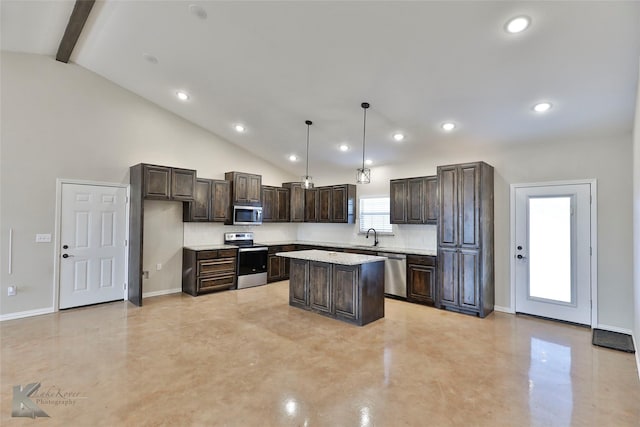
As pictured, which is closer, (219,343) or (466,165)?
(219,343)

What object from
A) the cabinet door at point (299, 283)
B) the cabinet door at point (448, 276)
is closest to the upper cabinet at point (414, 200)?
the cabinet door at point (448, 276)

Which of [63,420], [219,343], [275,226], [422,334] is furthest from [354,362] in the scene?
[275,226]

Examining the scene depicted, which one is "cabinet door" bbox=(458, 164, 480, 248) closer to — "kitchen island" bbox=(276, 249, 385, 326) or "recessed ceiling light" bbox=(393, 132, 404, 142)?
"recessed ceiling light" bbox=(393, 132, 404, 142)

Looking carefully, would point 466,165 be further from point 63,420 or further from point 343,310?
point 63,420

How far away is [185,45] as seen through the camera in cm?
385

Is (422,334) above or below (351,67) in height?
below

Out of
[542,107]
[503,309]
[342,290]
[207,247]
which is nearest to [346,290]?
[342,290]

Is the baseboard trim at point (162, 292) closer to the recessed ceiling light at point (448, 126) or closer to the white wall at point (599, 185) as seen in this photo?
the recessed ceiling light at point (448, 126)

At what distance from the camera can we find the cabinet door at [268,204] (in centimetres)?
715

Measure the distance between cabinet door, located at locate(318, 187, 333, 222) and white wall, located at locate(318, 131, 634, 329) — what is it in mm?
2916

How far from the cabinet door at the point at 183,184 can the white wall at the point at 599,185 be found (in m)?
4.71

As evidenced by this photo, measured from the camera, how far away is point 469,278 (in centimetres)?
469

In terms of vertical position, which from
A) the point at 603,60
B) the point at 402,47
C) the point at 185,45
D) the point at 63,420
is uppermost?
the point at 185,45

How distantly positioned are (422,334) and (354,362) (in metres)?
1.23
